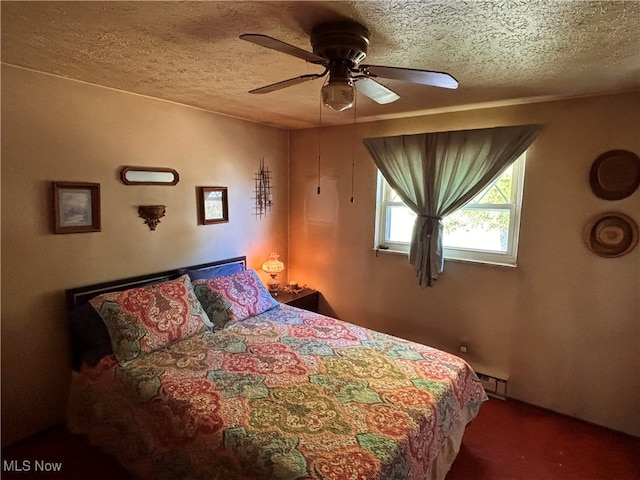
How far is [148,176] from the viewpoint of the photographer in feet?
8.58

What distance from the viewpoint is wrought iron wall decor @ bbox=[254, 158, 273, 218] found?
3501mm

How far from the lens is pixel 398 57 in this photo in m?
1.73

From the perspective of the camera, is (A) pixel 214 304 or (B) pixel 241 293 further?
(B) pixel 241 293

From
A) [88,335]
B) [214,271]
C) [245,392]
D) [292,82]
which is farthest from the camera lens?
[214,271]

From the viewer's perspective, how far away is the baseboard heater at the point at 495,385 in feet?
9.16

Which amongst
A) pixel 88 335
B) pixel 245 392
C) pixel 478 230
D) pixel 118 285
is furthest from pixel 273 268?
pixel 478 230

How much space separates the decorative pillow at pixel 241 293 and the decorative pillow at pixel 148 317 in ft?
0.70

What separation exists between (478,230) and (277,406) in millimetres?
2128

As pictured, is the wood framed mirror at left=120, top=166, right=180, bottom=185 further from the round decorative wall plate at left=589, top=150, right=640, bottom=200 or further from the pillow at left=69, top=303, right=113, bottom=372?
the round decorative wall plate at left=589, top=150, right=640, bottom=200

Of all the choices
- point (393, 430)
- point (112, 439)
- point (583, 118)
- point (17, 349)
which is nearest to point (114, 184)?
point (17, 349)

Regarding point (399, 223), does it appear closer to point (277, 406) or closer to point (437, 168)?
point (437, 168)

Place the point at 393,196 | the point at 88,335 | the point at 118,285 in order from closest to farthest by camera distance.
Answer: the point at 88,335
the point at 118,285
the point at 393,196

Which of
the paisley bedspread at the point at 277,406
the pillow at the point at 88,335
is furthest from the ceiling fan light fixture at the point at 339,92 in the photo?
the pillow at the point at 88,335

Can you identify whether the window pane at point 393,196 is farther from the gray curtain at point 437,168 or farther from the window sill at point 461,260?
the window sill at point 461,260
